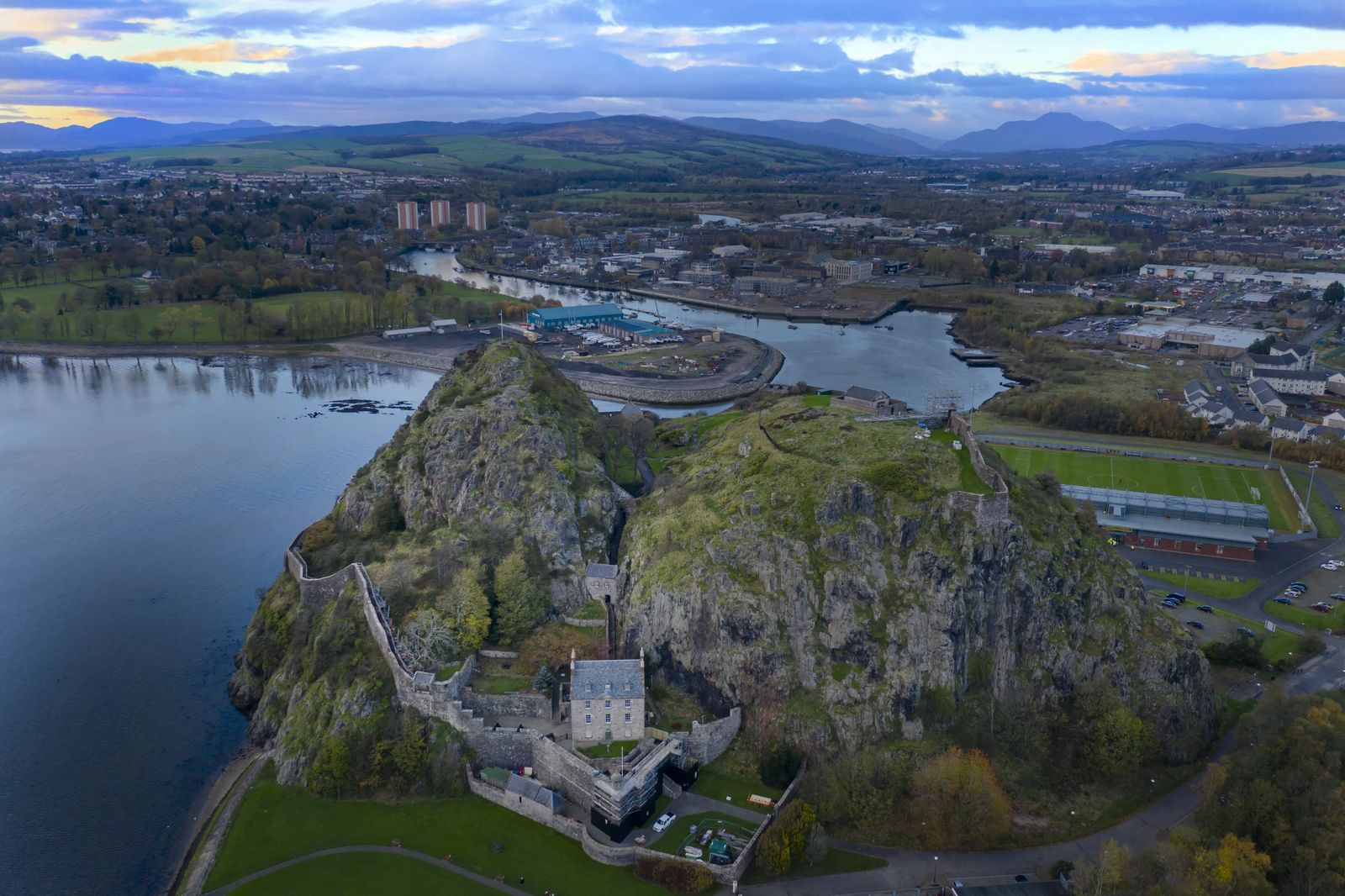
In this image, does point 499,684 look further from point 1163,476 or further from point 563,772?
point 1163,476

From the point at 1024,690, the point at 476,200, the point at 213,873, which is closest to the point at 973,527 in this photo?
the point at 1024,690

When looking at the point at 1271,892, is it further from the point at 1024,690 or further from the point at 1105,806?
the point at 1024,690

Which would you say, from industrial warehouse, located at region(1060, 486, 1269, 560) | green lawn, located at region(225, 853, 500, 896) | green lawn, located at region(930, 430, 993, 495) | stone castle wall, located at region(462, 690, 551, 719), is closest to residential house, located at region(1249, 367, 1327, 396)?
industrial warehouse, located at region(1060, 486, 1269, 560)

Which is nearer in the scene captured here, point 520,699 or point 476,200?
point 520,699

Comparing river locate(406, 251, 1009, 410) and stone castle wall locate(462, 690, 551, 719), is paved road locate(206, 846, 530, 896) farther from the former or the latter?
river locate(406, 251, 1009, 410)

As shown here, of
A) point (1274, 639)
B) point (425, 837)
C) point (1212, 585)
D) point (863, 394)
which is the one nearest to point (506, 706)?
point (425, 837)
